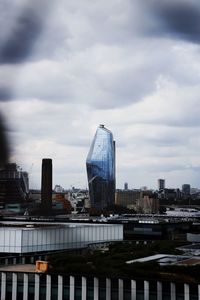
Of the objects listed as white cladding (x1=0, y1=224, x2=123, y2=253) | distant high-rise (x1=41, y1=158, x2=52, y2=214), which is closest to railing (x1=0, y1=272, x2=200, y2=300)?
white cladding (x1=0, y1=224, x2=123, y2=253)

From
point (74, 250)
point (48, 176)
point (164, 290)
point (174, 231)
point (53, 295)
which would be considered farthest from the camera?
point (48, 176)

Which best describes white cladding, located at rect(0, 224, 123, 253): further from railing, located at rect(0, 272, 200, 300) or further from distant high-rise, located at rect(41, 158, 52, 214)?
distant high-rise, located at rect(41, 158, 52, 214)

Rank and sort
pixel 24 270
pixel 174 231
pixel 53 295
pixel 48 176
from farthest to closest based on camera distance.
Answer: pixel 48 176, pixel 174 231, pixel 24 270, pixel 53 295

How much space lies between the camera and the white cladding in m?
34.5

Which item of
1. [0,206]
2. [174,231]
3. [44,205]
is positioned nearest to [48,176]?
[44,205]

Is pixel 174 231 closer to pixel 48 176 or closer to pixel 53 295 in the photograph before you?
pixel 53 295

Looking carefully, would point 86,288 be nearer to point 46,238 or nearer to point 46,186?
point 46,238

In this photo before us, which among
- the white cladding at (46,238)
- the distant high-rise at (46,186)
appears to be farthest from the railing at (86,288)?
the distant high-rise at (46,186)

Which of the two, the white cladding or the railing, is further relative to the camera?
the white cladding

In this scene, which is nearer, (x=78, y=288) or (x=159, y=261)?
(x=78, y=288)

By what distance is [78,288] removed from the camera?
23.7 m

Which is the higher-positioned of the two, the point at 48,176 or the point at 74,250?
the point at 48,176

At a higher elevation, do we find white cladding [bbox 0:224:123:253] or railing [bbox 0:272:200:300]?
white cladding [bbox 0:224:123:253]

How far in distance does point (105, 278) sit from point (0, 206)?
110 meters
